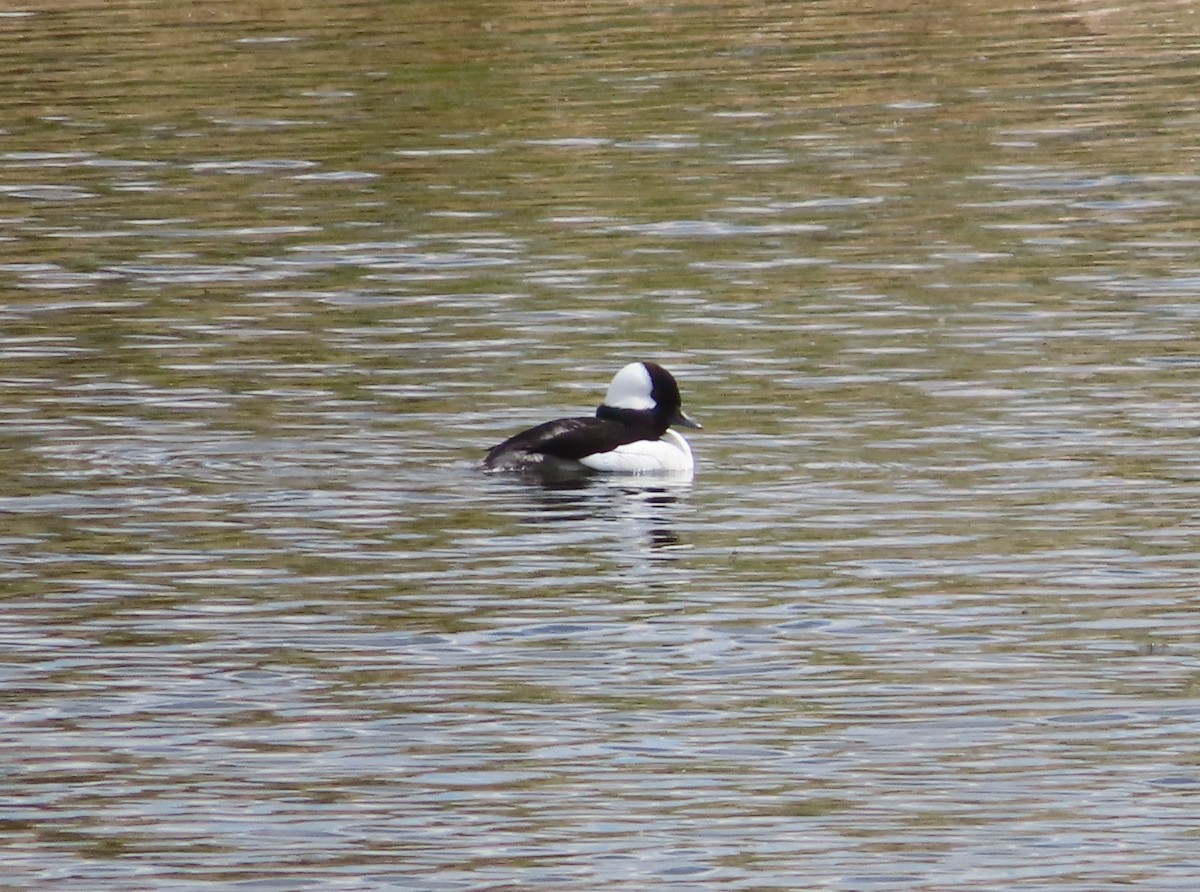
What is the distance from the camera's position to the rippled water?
1128 cm

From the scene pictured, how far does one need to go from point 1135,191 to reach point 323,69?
13.6 meters

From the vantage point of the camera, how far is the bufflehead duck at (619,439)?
57.8ft

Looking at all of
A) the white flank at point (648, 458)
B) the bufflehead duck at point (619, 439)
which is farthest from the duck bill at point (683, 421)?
the white flank at point (648, 458)

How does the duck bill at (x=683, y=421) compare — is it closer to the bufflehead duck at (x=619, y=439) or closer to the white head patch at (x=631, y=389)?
the bufflehead duck at (x=619, y=439)

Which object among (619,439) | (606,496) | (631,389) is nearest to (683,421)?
(631,389)

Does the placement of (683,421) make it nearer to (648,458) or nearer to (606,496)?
(648,458)

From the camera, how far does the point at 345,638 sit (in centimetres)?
1396

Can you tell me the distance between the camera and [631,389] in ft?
61.0

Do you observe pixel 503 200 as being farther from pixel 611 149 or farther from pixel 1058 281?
pixel 1058 281

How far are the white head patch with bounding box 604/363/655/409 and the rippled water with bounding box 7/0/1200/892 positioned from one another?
550 mm

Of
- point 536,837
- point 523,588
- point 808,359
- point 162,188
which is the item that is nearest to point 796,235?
point 808,359

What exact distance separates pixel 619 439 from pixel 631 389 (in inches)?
18.3

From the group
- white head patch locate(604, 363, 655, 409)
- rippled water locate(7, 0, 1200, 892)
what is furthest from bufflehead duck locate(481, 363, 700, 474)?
rippled water locate(7, 0, 1200, 892)

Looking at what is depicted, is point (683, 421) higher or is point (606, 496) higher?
point (683, 421)
